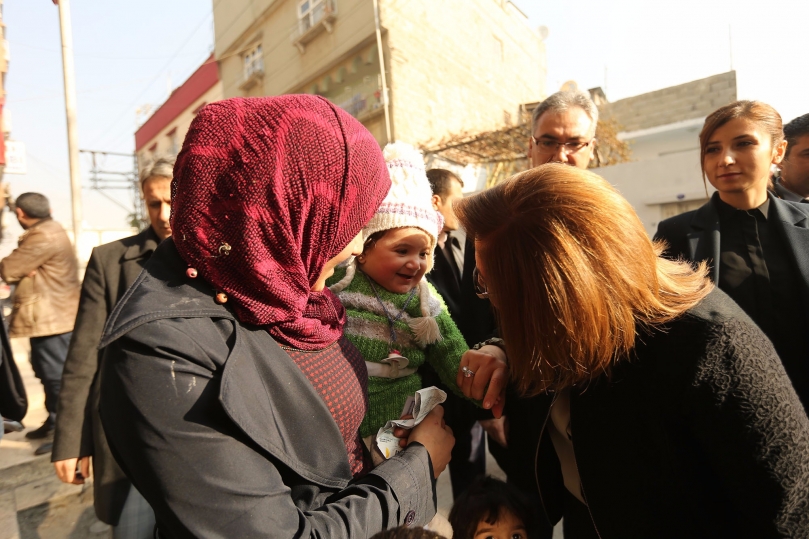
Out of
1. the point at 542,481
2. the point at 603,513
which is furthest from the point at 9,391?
the point at 603,513

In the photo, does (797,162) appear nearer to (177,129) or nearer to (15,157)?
(15,157)

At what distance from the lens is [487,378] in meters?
1.52

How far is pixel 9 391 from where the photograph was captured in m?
2.36

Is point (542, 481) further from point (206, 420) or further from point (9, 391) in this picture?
point (9, 391)

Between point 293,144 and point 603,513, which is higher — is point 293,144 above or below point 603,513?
above

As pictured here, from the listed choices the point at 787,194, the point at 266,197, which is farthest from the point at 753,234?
the point at 266,197

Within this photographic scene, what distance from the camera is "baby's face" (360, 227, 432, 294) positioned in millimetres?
1849

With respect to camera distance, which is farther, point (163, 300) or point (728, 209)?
point (728, 209)

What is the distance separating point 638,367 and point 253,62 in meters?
18.4

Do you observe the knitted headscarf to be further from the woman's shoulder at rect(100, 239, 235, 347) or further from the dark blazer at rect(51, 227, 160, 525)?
the dark blazer at rect(51, 227, 160, 525)

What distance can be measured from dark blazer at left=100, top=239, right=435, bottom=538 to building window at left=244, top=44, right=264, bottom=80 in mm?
17194

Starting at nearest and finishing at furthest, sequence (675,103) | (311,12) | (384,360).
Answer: (384,360)
(311,12)
(675,103)

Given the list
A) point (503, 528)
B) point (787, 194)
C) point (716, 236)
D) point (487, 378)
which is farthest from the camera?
point (787, 194)

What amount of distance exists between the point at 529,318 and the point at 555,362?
129mm
